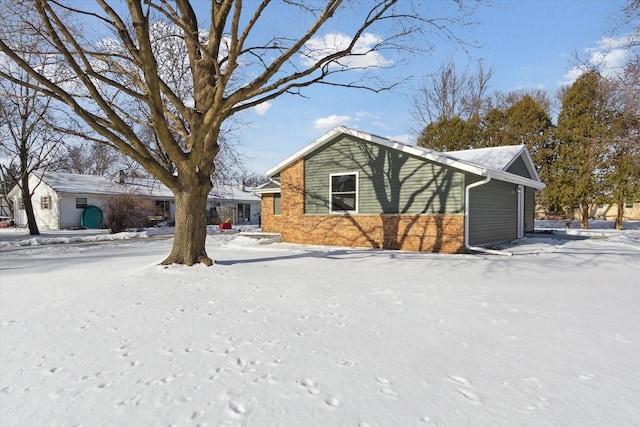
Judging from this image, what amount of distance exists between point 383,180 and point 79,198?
79.7 feet

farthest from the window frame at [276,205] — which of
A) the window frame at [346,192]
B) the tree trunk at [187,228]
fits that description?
the tree trunk at [187,228]

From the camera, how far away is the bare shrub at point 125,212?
2059 cm

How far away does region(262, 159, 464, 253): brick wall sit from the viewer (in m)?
10.9

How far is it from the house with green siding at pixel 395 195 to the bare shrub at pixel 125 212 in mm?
11192

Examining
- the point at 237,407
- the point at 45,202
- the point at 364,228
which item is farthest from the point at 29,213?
the point at 237,407

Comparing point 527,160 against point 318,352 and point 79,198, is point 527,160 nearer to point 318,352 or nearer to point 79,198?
point 318,352

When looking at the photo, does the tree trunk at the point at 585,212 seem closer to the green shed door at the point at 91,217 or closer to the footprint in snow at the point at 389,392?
the footprint in snow at the point at 389,392

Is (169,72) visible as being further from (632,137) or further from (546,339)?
(632,137)

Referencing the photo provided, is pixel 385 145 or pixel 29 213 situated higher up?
pixel 385 145

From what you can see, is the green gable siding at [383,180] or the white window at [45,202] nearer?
the green gable siding at [383,180]

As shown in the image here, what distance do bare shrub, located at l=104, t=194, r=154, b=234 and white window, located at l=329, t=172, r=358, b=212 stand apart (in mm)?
14256

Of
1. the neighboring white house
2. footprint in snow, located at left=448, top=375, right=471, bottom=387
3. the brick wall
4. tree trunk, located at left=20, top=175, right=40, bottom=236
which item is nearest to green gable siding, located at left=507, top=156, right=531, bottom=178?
the brick wall

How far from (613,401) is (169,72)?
16.3 metres

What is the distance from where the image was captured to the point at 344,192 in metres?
12.7
